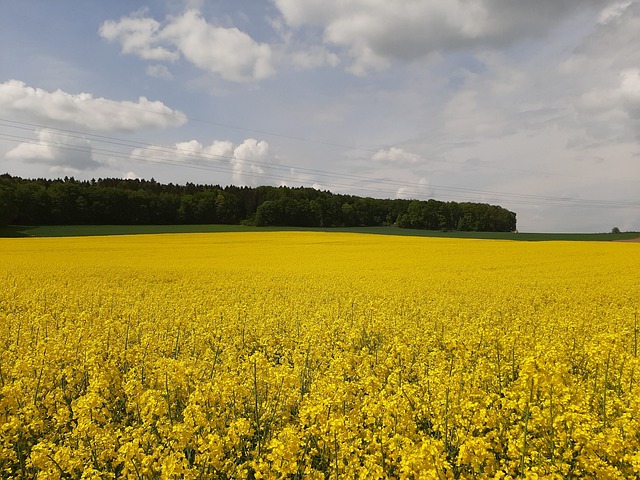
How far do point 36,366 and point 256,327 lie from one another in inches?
151

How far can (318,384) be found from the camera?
4676 millimetres

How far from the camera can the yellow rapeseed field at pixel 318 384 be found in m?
3.38

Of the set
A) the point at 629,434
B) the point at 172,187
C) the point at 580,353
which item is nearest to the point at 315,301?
the point at 580,353

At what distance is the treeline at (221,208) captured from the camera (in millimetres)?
64438

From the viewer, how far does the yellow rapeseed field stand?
3.38 metres

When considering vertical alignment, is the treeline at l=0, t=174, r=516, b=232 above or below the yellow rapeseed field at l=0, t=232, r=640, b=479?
above

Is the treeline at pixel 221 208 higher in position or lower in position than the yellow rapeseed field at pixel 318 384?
higher

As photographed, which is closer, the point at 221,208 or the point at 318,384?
the point at 318,384

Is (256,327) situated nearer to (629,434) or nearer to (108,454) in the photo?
(108,454)

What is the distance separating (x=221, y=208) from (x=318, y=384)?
247 feet

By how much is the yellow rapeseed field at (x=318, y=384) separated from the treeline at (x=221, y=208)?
5857cm

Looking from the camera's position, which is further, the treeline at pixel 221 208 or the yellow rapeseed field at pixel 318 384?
the treeline at pixel 221 208

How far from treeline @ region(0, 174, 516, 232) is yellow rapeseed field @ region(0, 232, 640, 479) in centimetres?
5857

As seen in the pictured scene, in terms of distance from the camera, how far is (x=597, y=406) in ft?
14.8
